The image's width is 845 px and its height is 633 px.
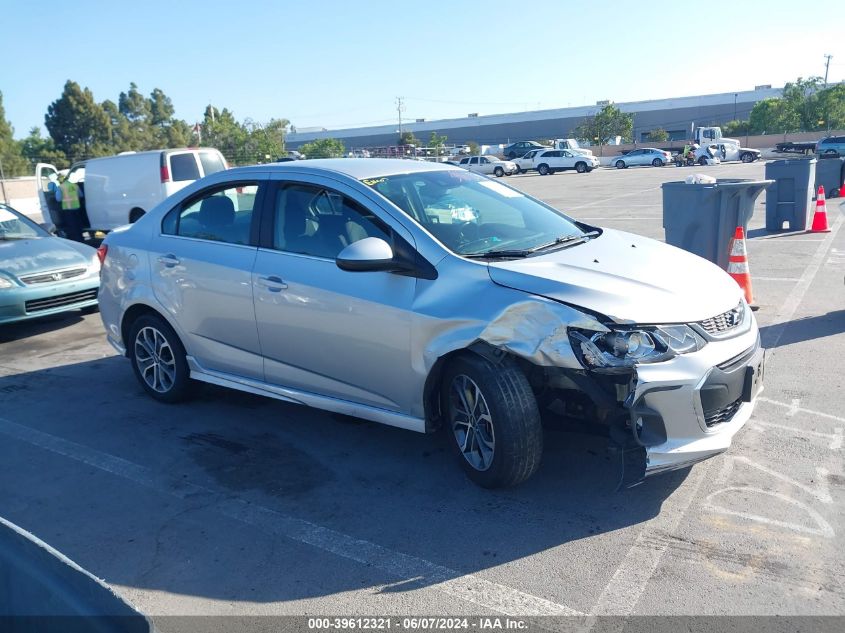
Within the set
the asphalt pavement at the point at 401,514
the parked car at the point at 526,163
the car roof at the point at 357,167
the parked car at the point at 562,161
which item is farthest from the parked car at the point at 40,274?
the parked car at the point at 526,163

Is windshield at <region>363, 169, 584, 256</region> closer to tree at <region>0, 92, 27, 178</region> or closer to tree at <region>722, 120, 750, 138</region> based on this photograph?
tree at <region>0, 92, 27, 178</region>

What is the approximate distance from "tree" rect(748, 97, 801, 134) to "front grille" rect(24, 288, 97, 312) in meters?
71.0

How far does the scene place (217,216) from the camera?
17.8 feet

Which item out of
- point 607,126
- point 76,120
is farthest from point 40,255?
point 607,126

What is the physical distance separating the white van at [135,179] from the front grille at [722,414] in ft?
37.4

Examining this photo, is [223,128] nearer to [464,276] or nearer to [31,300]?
[31,300]

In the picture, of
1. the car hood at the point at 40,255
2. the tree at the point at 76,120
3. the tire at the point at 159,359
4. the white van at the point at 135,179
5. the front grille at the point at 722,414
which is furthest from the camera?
the tree at the point at 76,120

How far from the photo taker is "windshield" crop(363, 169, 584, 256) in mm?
4457

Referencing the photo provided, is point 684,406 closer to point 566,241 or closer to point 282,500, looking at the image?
point 566,241

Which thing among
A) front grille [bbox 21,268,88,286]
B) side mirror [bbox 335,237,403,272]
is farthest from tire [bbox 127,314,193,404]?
front grille [bbox 21,268,88,286]

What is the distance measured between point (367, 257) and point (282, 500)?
145 cm

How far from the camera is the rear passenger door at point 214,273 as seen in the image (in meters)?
5.07

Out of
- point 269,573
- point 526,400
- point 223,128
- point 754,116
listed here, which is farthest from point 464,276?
point 754,116

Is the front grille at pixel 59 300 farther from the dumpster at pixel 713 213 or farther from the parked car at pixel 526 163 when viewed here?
the parked car at pixel 526 163
